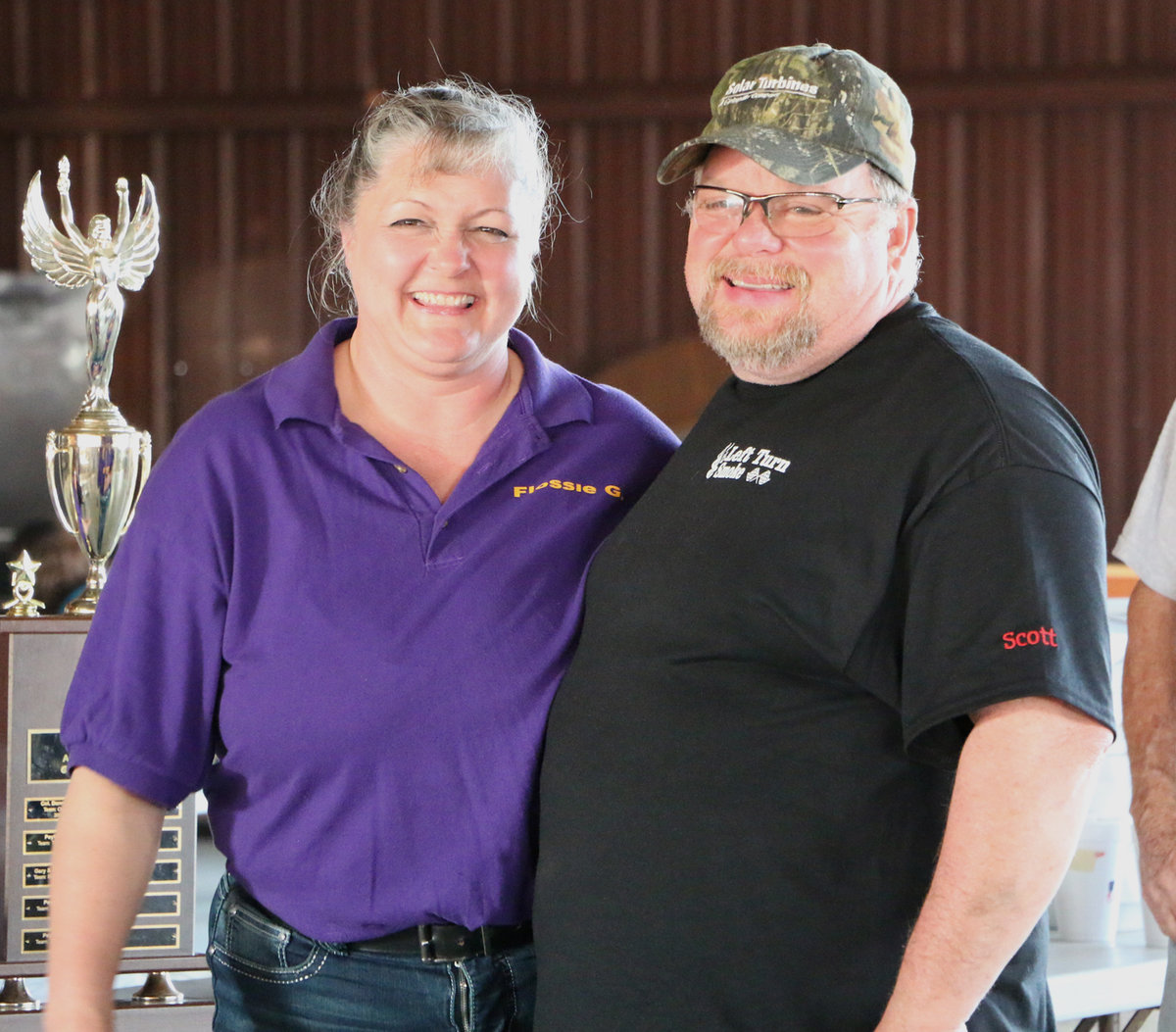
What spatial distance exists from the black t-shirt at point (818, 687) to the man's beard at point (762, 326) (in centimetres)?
5

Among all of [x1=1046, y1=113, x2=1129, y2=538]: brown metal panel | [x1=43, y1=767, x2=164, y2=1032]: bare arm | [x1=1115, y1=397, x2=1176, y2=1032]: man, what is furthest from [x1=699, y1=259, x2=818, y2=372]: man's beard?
[x1=1046, y1=113, x2=1129, y2=538]: brown metal panel

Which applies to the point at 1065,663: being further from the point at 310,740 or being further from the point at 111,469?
the point at 111,469

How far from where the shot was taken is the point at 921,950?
3.85 feet

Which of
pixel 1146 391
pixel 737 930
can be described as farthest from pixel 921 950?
pixel 1146 391

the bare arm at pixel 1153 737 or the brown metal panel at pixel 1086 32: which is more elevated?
the brown metal panel at pixel 1086 32

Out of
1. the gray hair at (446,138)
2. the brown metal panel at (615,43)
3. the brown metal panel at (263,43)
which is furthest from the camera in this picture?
the brown metal panel at (263,43)

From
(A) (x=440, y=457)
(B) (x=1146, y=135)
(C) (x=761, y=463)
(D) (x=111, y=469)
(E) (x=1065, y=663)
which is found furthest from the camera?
(B) (x=1146, y=135)

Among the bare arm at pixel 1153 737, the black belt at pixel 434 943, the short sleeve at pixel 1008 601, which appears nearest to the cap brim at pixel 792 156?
the short sleeve at pixel 1008 601

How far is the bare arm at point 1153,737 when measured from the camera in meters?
1.59

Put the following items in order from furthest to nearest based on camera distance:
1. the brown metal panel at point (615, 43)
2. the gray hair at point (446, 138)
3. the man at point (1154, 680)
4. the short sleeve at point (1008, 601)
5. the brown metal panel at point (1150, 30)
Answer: the brown metal panel at point (615, 43) < the brown metal panel at point (1150, 30) < the man at point (1154, 680) < the gray hair at point (446, 138) < the short sleeve at point (1008, 601)

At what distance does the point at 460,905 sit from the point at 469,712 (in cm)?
20

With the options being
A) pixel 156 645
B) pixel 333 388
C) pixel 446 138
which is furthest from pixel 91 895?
pixel 446 138

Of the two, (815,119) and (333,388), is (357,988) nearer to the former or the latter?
(333,388)

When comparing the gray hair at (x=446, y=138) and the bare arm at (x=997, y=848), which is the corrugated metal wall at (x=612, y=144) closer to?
the gray hair at (x=446, y=138)
